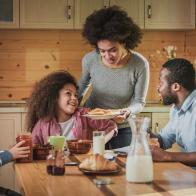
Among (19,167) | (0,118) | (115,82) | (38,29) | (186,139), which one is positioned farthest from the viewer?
(38,29)

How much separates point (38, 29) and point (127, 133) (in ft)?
6.92

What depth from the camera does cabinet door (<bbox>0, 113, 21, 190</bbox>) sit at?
4793 mm

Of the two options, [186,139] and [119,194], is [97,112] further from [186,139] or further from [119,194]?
[119,194]

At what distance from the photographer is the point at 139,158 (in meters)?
2.10

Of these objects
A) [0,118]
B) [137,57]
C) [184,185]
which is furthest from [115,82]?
[0,118]

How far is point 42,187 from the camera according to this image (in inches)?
80.7

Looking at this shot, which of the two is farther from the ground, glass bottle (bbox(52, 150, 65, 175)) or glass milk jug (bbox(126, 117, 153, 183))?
glass milk jug (bbox(126, 117, 153, 183))

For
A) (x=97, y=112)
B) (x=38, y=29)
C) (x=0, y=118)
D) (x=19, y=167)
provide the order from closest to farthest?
(x=19, y=167)
(x=97, y=112)
(x=0, y=118)
(x=38, y=29)

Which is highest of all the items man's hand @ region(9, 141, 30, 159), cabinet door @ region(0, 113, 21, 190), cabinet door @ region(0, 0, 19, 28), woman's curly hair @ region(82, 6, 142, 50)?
cabinet door @ region(0, 0, 19, 28)

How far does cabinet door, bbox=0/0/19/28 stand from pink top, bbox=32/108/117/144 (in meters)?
1.96

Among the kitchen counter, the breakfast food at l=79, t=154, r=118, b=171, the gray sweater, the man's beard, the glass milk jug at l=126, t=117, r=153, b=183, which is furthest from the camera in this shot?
the kitchen counter

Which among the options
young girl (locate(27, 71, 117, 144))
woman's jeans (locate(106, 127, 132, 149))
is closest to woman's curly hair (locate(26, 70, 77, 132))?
young girl (locate(27, 71, 117, 144))

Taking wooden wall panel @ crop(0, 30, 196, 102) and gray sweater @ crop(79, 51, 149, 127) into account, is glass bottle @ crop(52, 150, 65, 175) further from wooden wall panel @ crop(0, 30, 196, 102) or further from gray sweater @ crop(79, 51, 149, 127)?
wooden wall panel @ crop(0, 30, 196, 102)

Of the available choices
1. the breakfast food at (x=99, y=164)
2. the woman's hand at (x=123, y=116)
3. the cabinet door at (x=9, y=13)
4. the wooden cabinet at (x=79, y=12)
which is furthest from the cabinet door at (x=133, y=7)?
the breakfast food at (x=99, y=164)
